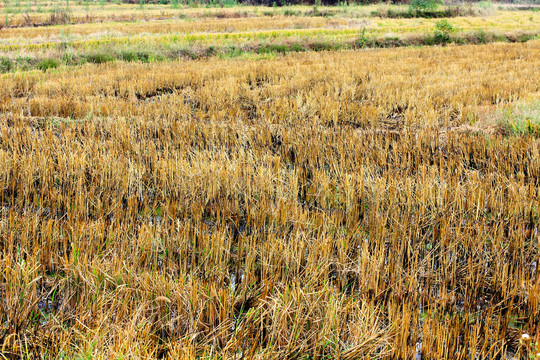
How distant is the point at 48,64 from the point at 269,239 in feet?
39.8

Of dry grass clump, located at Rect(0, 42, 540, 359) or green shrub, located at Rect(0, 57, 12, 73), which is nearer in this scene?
dry grass clump, located at Rect(0, 42, 540, 359)

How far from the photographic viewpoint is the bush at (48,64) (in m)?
12.2

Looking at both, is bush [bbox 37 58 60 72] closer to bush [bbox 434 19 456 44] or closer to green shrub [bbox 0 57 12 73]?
green shrub [bbox 0 57 12 73]

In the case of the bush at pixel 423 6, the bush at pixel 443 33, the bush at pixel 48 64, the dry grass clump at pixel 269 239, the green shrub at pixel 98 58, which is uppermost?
the bush at pixel 423 6

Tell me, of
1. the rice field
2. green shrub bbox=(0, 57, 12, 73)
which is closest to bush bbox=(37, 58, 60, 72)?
green shrub bbox=(0, 57, 12, 73)

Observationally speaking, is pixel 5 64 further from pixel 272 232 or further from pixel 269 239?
pixel 269 239

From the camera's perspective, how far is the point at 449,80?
906cm

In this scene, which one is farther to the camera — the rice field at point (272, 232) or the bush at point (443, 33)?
the bush at point (443, 33)

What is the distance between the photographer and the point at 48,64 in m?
12.2

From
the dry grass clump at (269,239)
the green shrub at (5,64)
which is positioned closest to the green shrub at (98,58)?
the green shrub at (5,64)

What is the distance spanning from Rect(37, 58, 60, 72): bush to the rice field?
5.25 metres

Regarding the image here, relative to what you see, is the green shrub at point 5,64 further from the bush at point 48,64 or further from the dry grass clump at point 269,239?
the dry grass clump at point 269,239

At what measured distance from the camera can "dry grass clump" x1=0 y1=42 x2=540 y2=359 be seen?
2.00 m

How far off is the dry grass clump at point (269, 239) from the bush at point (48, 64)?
21.6ft
